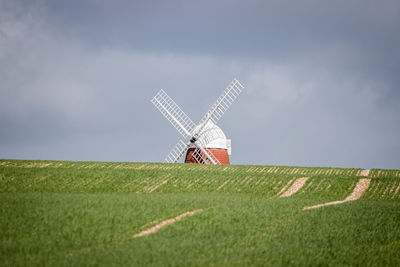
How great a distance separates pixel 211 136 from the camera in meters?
47.8

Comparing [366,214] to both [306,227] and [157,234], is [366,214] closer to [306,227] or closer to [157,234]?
[306,227]

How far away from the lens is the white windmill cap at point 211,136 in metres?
47.8

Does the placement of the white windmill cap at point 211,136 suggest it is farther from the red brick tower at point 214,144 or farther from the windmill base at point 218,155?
the windmill base at point 218,155

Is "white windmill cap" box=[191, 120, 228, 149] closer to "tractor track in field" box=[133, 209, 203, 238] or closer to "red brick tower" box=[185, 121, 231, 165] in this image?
"red brick tower" box=[185, 121, 231, 165]

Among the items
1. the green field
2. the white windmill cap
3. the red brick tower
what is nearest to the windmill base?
the red brick tower

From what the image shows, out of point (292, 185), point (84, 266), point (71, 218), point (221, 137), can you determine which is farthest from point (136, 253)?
point (221, 137)

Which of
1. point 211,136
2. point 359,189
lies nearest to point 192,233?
point 359,189

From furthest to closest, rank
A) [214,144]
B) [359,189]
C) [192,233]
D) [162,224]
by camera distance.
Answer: [214,144], [359,189], [162,224], [192,233]

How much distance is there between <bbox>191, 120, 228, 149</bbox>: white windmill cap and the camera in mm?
47844

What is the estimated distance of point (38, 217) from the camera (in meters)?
19.6

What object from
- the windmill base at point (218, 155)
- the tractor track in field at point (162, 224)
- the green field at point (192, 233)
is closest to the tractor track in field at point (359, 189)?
the green field at point (192, 233)

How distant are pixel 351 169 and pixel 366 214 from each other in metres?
23.9

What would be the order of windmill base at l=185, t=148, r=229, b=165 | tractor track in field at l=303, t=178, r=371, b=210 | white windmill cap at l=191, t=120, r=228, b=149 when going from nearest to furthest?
1. tractor track in field at l=303, t=178, r=371, b=210
2. white windmill cap at l=191, t=120, r=228, b=149
3. windmill base at l=185, t=148, r=229, b=165

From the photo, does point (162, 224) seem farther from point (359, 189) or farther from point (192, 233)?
point (359, 189)
